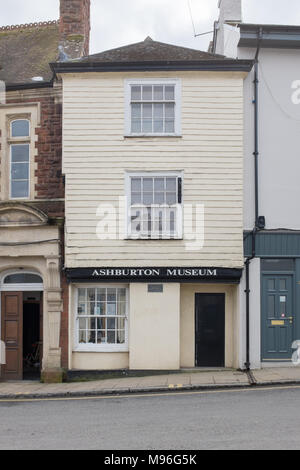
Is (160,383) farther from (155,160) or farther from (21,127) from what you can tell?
(21,127)

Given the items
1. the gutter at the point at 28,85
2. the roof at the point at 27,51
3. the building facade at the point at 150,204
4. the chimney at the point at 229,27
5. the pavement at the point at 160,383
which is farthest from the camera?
the roof at the point at 27,51

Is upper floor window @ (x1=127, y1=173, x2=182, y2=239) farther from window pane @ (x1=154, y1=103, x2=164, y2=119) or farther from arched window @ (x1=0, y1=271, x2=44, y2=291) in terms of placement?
arched window @ (x1=0, y1=271, x2=44, y2=291)

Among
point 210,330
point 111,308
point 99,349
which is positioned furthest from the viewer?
point 210,330

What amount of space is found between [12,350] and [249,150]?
28.5ft

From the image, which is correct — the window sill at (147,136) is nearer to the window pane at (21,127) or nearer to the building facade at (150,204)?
the building facade at (150,204)

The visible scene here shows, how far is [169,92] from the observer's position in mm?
16859

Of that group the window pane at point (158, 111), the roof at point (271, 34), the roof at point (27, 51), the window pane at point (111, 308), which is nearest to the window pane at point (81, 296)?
the window pane at point (111, 308)

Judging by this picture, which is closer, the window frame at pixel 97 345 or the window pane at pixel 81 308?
the window frame at pixel 97 345

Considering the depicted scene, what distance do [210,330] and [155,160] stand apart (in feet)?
16.3

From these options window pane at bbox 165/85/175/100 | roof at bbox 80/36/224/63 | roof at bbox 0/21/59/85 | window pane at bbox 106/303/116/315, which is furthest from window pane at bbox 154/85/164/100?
window pane at bbox 106/303/116/315

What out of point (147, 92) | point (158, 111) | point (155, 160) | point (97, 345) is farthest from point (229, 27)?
point (97, 345)

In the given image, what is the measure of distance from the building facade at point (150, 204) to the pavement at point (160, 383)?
0.83 metres

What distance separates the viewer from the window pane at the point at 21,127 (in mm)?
17797

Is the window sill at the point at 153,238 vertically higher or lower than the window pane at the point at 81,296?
higher
